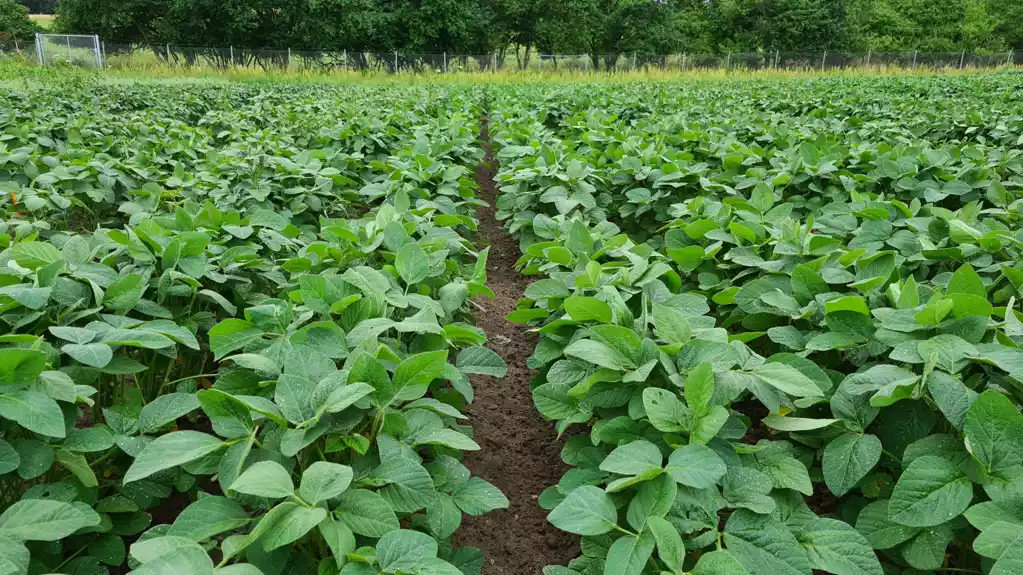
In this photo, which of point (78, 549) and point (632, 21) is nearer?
point (78, 549)

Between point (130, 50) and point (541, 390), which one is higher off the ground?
point (130, 50)

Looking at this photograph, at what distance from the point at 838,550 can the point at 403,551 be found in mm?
867

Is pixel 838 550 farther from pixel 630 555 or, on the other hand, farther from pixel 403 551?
pixel 403 551

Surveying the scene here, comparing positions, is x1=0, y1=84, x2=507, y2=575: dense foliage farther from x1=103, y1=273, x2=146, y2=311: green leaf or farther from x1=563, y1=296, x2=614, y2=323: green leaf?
x1=563, y1=296, x2=614, y2=323: green leaf

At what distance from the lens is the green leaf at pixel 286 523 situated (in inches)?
40.3

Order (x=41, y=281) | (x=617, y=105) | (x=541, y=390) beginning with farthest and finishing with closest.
Result: (x=617, y=105), (x=541, y=390), (x=41, y=281)

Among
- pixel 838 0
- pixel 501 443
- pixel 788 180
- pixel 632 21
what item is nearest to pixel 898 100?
pixel 788 180

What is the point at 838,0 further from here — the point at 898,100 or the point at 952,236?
the point at 952,236

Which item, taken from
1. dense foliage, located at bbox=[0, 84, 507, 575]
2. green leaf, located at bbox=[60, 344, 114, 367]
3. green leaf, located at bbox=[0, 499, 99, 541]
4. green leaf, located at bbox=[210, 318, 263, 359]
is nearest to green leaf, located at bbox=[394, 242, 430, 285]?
dense foliage, located at bbox=[0, 84, 507, 575]

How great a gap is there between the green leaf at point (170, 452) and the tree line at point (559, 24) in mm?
34557

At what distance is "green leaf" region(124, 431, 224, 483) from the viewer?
1.13 m

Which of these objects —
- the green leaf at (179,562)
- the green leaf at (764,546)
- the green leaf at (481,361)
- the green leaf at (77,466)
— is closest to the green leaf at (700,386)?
the green leaf at (764,546)

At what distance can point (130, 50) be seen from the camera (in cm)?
2822

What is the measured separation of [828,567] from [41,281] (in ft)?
6.43
